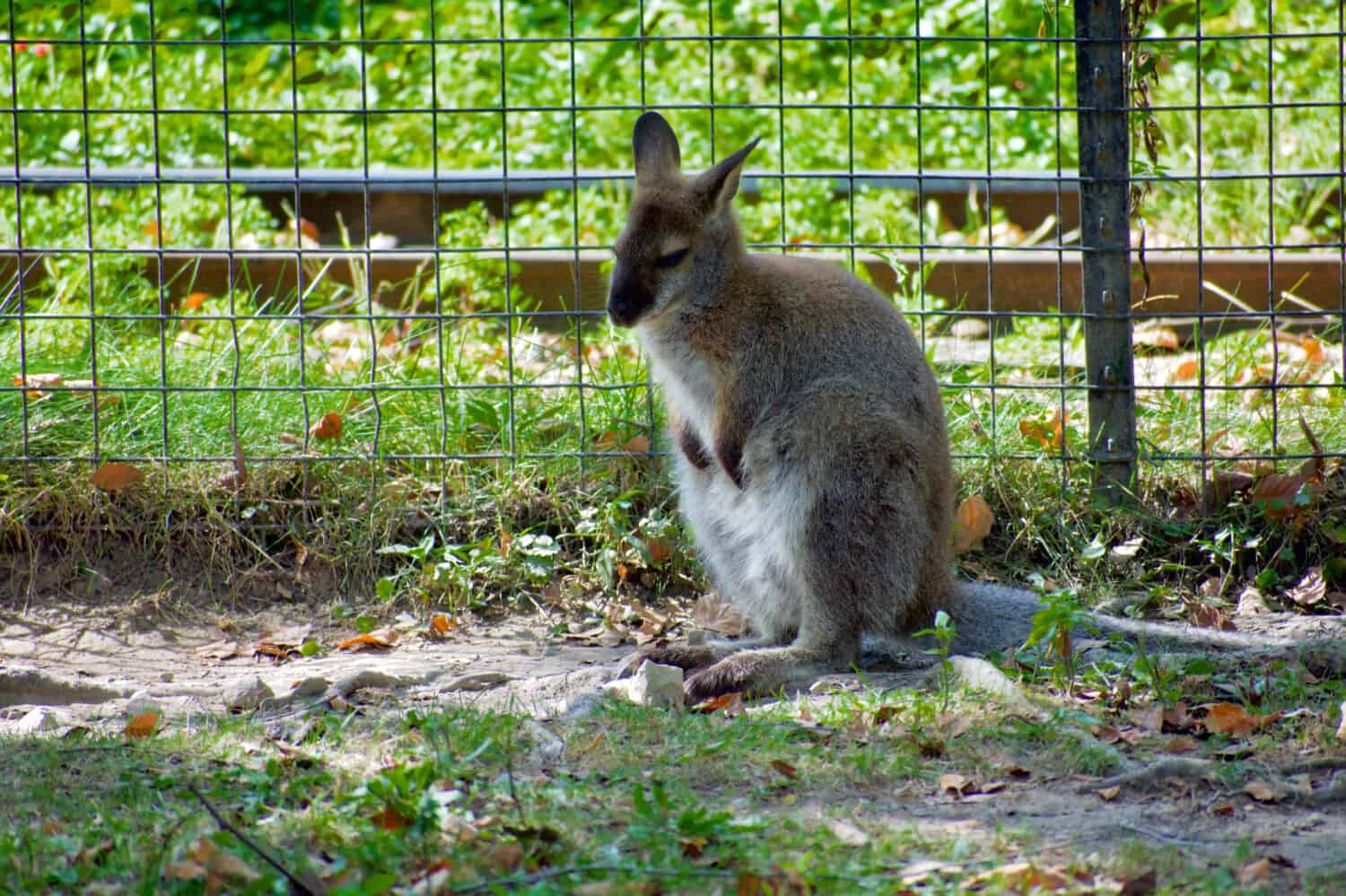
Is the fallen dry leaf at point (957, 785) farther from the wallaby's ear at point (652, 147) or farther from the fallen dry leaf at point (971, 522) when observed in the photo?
the wallaby's ear at point (652, 147)

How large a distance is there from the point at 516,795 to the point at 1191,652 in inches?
94.5

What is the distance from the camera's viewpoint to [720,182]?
16.4 ft

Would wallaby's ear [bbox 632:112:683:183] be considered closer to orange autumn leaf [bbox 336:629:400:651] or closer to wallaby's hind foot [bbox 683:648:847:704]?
wallaby's hind foot [bbox 683:648:847:704]

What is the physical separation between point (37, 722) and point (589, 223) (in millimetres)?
5590

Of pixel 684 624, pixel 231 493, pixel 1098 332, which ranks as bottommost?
pixel 684 624

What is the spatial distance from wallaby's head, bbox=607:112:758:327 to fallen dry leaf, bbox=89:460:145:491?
2164 millimetres

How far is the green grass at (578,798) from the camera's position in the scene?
3.04m

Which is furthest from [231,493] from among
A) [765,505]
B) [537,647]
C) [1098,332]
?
[1098,332]

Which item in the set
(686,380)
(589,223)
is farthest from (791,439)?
(589,223)

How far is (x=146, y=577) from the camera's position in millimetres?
5734

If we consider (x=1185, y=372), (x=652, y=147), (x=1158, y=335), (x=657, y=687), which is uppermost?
(x=652, y=147)

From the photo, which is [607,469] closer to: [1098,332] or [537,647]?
[537,647]

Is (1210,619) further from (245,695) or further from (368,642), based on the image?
(245,695)

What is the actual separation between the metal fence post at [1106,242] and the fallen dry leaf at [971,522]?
0.46m
